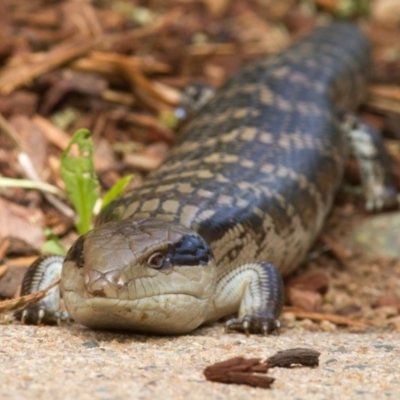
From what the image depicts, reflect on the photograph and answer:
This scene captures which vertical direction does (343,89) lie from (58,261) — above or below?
above

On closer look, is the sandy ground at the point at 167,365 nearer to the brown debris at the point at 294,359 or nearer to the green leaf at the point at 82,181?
the brown debris at the point at 294,359

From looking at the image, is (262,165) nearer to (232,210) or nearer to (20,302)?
(232,210)

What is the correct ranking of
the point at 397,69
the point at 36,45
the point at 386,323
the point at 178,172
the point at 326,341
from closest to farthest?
the point at 326,341 < the point at 386,323 < the point at 178,172 < the point at 36,45 < the point at 397,69

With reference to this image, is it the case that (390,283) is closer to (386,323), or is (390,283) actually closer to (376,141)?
(386,323)

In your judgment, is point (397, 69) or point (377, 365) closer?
point (377, 365)

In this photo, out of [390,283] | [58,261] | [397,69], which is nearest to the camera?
[58,261]

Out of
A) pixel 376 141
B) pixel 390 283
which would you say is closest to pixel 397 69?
pixel 376 141

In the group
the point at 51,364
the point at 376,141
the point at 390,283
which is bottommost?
the point at 51,364

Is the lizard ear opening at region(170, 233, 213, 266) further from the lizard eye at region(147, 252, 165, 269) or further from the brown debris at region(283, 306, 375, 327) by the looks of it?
the brown debris at region(283, 306, 375, 327)
